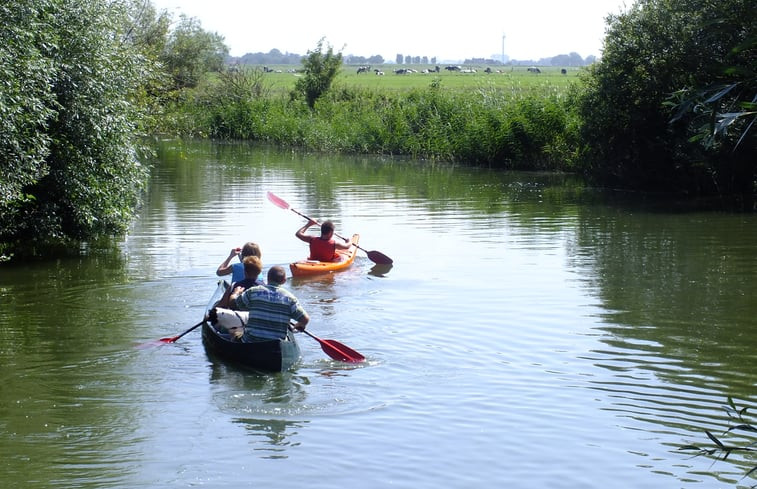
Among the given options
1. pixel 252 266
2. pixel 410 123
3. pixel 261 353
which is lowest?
pixel 261 353

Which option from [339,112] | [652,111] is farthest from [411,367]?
[339,112]

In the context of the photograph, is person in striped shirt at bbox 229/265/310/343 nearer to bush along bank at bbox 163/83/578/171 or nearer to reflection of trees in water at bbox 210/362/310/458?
reflection of trees in water at bbox 210/362/310/458

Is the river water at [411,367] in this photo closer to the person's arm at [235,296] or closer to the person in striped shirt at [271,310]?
the person in striped shirt at [271,310]

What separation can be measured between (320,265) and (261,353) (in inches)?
216

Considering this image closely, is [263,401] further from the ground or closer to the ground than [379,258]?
closer to the ground

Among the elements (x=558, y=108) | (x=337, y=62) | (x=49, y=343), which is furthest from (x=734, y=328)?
(x=337, y=62)

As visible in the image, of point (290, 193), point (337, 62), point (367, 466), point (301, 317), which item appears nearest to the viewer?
point (367, 466)

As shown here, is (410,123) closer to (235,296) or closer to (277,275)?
(235,296)

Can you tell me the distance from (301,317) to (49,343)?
10.9 feet

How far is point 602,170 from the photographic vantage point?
29.6 meters

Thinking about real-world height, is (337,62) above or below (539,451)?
above

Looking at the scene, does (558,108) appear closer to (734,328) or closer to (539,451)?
(734,328)

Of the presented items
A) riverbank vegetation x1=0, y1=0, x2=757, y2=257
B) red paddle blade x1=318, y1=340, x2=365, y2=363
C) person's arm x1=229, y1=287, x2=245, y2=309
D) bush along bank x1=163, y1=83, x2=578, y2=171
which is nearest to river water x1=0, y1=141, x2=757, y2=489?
red paddle blade x1=318, y1=340, x2=365, y2=363

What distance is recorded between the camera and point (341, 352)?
10.7 metres
